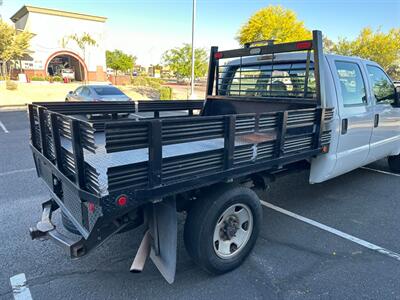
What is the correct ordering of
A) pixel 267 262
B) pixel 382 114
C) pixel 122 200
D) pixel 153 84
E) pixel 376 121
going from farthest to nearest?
pixel 153 84, pixel 382 114, pixel 376 121, pixel 267 262, pixel 122 200

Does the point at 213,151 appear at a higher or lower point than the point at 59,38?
lower

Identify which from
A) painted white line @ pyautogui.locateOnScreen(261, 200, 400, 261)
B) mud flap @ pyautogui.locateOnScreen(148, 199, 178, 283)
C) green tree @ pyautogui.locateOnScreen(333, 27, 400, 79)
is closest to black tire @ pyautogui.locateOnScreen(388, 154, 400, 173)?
painted white line @ pyautogui.locateOnScreen(261, 200, 400, 261)

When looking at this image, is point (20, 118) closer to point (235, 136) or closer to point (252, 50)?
point (252, 50)

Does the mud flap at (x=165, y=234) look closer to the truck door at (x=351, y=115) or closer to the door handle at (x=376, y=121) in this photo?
the truck door at (x=351, y=115)

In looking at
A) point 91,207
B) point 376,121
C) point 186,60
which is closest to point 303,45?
point 376,121

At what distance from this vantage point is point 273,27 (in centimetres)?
2358

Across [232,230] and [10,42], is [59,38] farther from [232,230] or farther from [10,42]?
[232,230]

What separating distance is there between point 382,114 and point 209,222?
375 cm

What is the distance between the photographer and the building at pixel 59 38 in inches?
1293

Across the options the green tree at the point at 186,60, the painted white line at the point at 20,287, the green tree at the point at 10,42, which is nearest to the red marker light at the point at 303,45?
the painted white line at the point at 20,287

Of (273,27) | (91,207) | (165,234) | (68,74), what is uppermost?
(273,27)

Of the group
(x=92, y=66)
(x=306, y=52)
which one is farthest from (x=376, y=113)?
(x=92, y=66)

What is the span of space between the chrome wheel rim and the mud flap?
1.47 ft

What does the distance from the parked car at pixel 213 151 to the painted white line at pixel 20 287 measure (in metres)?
0.45
